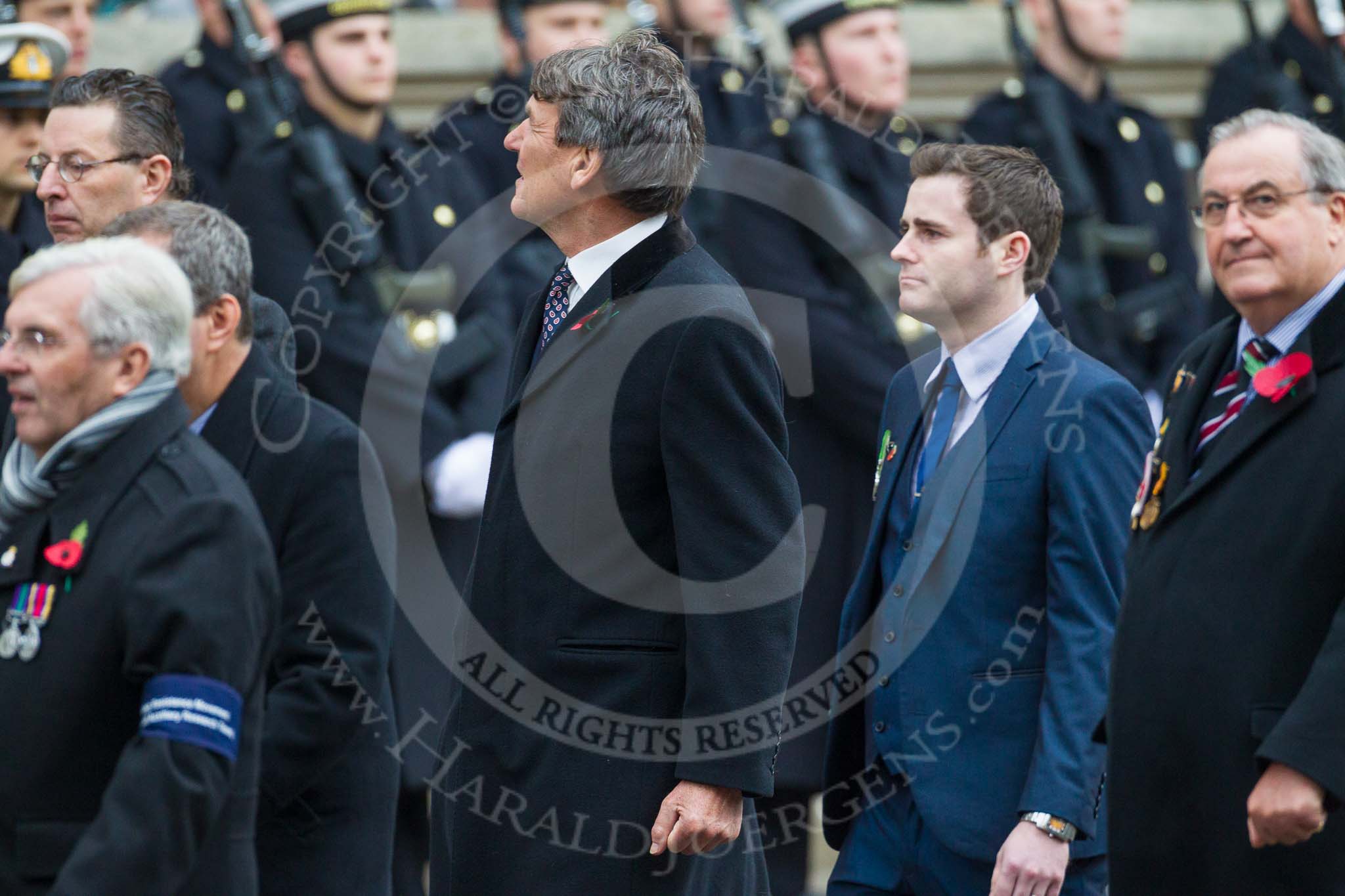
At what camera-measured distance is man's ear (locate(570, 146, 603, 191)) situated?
12.2 ft

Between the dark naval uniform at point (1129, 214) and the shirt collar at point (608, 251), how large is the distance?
11.5 feet

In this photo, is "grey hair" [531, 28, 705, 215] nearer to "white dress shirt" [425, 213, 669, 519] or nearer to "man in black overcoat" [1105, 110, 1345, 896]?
"man in black overcoat" [1105, 110, 1345, 896]

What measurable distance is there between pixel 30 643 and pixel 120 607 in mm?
144

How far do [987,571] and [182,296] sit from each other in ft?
5.15

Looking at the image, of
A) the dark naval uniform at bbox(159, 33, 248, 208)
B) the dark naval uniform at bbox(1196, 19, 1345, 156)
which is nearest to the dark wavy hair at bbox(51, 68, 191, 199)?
the dark naval uniform at bbox(159, 33, 248, 208)

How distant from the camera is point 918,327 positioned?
6543mm

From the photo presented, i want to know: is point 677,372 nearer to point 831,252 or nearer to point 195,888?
point 195,888

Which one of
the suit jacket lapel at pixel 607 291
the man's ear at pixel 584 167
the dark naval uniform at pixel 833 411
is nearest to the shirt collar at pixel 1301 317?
the suit jacket lapel at pixel 607 291

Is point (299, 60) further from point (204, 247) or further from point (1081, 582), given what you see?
point (1081, 582)

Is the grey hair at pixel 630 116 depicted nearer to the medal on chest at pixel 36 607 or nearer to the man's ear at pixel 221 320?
the man's ear at pixel 221 320

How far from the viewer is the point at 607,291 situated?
3.74 meters

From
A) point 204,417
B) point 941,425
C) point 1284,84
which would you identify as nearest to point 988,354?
point 941,425

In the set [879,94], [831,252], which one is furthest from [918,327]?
[879,94]

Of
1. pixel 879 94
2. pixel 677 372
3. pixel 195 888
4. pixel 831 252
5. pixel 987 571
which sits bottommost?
pixel 195 888
